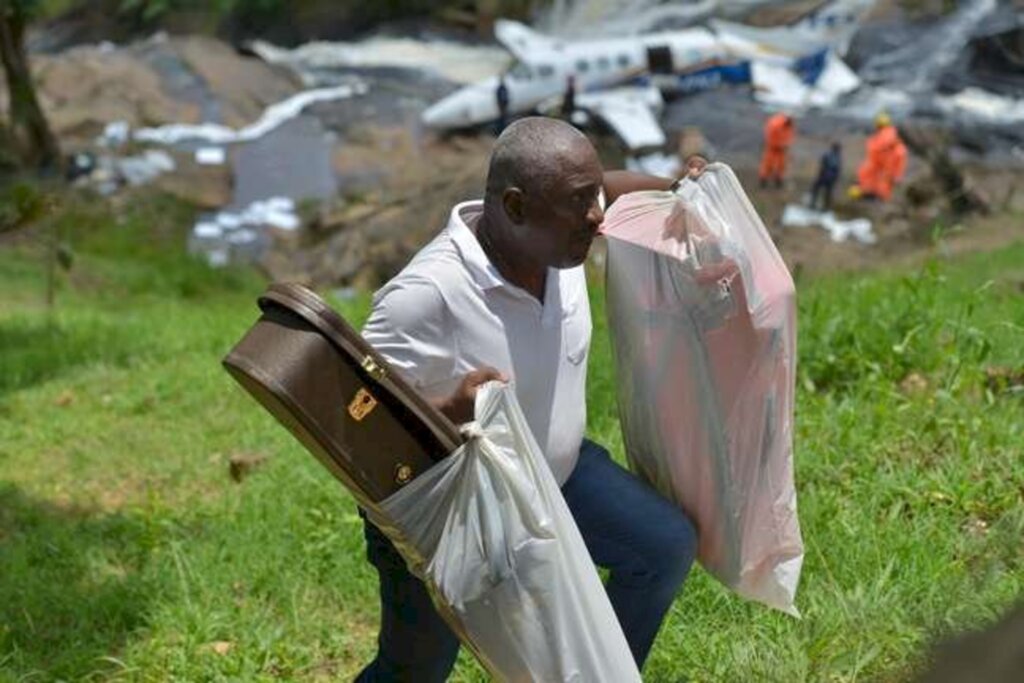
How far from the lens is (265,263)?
1661 cm

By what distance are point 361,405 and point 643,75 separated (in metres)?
20.9

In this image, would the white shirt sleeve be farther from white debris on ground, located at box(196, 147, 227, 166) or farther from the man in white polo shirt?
white debris on ground, located at box(196, 147, 227, 166)

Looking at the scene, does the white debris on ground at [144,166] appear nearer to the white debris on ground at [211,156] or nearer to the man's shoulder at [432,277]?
the white debris on ground at [211,156]

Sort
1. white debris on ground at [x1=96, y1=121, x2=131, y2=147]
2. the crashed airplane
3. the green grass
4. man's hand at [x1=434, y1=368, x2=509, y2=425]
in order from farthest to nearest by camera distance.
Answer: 1. the crashed airplane
2. white debris on ground at [x1=96, y1=121, x2=131, y2=147]
3. the green grass
4. man's hand at [x1=434, y1=368, x2=509, y2=425]

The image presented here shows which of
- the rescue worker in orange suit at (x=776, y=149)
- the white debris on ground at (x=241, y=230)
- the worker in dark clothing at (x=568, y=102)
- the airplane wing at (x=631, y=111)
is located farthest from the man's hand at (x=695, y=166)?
the worker in dark clothing at (x=568, y=102)

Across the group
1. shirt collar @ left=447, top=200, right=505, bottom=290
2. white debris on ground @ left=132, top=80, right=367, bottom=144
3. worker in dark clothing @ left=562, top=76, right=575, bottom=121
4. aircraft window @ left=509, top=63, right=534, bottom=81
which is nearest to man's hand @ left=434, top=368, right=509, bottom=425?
shirt collar @ left=447, top=200, right=505, bottom=290

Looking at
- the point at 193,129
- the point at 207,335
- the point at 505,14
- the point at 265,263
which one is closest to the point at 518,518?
the point at 207,335

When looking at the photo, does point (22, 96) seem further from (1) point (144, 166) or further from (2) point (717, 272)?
(2) point (717, 272)

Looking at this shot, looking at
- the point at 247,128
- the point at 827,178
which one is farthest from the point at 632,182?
the point at 247,128

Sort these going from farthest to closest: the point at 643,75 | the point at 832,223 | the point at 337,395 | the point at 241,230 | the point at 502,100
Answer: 1. the point at 643,75
2. the point at 502,100
3. the point at 241,230
4. the point at 832,223
5. the point at 337,395

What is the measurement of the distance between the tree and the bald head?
1290cm

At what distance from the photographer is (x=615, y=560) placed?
2.96 meters

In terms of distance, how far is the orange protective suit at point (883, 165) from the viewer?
669 inches

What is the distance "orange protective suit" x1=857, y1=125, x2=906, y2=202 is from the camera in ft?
55.7
